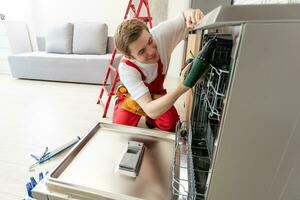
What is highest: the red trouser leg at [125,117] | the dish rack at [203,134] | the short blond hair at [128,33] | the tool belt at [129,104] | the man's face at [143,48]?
Answer: the short blond hair at [128,33]

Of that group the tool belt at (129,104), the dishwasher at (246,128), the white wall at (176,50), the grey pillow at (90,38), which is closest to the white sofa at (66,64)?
the grey pillow at (90,38)

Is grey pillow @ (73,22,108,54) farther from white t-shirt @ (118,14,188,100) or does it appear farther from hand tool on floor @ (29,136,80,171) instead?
white t-shirt @ (118,14,188,100)

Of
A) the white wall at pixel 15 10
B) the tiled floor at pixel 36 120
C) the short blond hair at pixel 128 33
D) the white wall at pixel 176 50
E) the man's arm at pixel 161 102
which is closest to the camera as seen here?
the man's arm at pixel 161 102

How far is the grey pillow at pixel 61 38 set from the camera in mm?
3064

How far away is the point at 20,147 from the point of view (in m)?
1.35

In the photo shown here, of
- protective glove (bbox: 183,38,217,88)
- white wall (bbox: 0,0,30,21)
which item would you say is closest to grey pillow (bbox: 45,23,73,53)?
white wall (bbox: 0,0,30,21)

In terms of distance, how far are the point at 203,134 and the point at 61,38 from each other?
313 centimetres

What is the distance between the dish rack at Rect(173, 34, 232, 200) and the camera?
18.0 inches

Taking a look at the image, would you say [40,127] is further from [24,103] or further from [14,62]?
[14,62]

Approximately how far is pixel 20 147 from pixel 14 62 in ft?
7.41

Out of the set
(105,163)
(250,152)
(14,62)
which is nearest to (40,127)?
(105,163)

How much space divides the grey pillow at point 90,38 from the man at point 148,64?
1.94 m

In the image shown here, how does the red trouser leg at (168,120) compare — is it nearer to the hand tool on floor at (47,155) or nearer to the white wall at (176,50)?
the hand tool on floor at (47,155)

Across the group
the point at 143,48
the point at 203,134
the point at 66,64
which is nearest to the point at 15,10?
the point at 66,64
